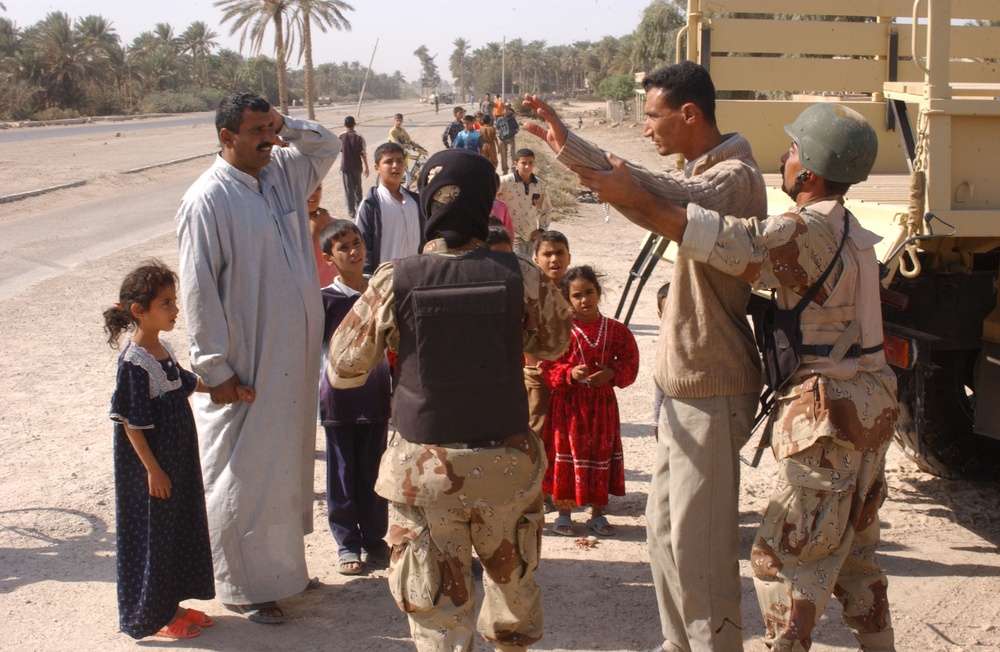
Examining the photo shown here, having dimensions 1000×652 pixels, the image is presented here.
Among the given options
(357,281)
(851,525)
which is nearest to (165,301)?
(357,281)

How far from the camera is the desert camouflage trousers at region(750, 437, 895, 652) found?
2.92 metres

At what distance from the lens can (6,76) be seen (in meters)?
52.3

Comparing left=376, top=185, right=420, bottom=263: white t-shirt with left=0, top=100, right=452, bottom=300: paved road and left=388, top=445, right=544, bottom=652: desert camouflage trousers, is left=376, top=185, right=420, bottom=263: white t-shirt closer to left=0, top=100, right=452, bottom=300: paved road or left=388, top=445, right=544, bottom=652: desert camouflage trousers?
left=388, top=445, right=544, bottom=652: desert camouflage trousers

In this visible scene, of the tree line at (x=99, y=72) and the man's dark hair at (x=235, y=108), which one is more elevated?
the tree line at (x=99, y=72)

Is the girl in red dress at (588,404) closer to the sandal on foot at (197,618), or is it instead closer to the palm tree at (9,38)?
the sandal on foot at (197,618)

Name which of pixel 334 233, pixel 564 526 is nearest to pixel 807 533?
pixel 564 526

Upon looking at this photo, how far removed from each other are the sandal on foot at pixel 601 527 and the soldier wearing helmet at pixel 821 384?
1.71 meters

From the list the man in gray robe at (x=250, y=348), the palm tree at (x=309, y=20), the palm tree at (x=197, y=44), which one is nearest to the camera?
the man in gray robe at (x=250, y=348)

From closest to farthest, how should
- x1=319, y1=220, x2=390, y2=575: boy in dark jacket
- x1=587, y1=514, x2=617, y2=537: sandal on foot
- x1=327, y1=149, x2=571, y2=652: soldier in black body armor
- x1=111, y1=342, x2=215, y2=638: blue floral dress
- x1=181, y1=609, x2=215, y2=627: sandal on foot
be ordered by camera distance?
x1=327, y1=149, x2=571, y2=652: soldier in black body armor, x1=111, y1=342, x2=215, y2=638: blue floral dress, x1=181, y1=609, x2=215, y2=627: sandal on foot, x1=319, y1=220, x2=390, y2=575: boy in dark jacket, x1=587, y1=514, x2=617, y2=537: sandal on foot

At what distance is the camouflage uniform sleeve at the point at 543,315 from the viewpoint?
9.79 ft

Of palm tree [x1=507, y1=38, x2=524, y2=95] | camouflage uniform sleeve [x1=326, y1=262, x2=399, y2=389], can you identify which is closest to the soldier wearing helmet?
camouflage uniform sleeve [x1=326, y1=262, x2=399, y2=389]

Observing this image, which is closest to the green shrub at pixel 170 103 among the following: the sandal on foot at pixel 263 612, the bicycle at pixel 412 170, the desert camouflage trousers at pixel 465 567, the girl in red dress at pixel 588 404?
the bicycle at pixel 412 170

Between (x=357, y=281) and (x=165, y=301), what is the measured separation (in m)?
1.02

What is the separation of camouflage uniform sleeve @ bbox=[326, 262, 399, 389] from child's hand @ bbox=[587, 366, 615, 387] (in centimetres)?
167
